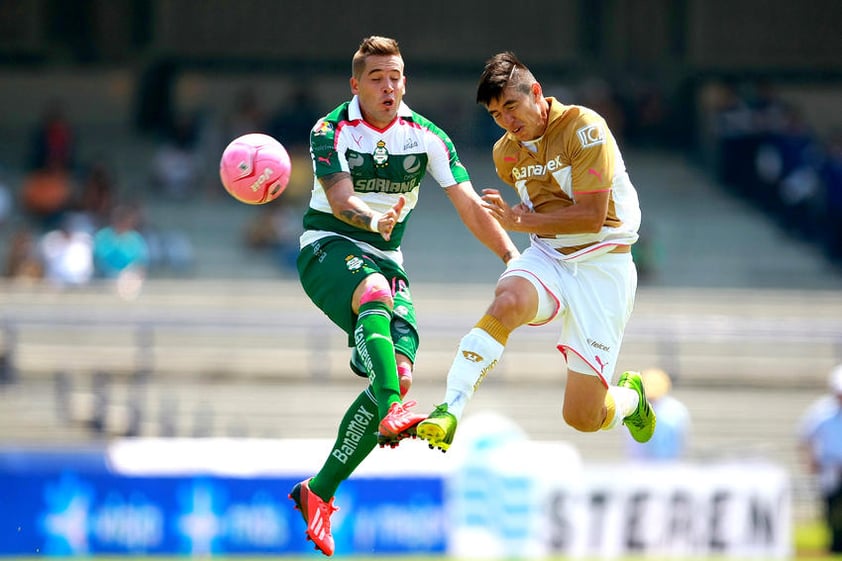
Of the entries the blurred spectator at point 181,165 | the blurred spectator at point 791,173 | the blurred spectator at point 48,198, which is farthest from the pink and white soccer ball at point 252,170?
the blurred spectator at point 181,165

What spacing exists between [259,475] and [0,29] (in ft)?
41.9

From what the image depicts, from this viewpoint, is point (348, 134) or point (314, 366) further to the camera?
point (314, 366)

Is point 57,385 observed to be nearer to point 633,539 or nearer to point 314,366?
point 314,366

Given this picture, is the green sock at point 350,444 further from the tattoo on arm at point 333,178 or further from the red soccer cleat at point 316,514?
the tattoo on arm at point 333,178

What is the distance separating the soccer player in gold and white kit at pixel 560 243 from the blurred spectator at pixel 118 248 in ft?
46.4

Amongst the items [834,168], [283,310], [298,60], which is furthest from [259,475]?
[298,60]

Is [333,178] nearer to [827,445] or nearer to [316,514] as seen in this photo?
[316,514]

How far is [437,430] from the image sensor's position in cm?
693

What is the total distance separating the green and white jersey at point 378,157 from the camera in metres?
7.61

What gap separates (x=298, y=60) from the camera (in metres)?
27.6

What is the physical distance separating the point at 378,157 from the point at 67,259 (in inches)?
570

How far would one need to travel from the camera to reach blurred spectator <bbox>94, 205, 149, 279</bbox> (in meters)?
21.6

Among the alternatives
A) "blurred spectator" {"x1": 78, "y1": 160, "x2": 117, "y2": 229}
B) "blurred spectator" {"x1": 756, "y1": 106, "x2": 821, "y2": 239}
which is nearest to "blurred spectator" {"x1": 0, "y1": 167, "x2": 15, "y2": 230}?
"blurred spectator" {"x1": 78, "y1": 160, "x2": 117, "y2": 229}

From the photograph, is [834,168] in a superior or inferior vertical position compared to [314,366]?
superior
